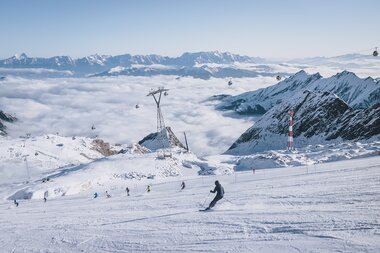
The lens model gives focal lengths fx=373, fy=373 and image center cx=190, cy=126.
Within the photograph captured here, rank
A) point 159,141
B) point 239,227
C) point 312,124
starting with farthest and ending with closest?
point 159,141 → point 312,124 → point 239,227

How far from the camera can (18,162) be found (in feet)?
304

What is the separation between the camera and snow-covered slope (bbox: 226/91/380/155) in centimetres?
8944

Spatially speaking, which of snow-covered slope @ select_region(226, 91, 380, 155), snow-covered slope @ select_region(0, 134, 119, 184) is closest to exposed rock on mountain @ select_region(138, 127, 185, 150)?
snow-covered slope @ select_region(0, 134, 119, 184)

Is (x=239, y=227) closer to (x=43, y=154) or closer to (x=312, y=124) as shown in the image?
(x=312, y=124)

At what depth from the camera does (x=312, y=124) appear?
104750 millimetres

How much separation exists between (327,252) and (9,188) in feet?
192

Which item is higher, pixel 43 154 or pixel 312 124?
pixel 312 124

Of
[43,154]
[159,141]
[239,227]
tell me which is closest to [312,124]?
[159,141]

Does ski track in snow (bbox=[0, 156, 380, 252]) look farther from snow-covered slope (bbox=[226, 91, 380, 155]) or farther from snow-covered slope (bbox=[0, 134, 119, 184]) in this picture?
snow-covered slope (bbox=[226, 91, 380, 155])

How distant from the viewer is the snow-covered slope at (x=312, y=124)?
293 feet

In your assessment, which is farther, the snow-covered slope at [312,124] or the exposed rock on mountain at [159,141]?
the exposed rock on mountain at [159,141]

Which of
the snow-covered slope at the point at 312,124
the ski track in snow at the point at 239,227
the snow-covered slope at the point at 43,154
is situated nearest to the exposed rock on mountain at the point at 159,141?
the snow-covered slope at the point at 43,154

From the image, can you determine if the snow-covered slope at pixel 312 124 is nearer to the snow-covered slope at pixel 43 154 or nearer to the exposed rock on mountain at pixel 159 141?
the exposed rock on mountain at pixel 159 141

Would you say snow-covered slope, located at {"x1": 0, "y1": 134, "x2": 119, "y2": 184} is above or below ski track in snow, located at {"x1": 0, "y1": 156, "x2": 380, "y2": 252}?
below
